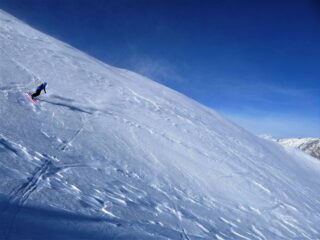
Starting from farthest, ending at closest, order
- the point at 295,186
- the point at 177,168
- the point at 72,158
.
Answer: the point at 295,186
the point at 177,168
the point at 72,158

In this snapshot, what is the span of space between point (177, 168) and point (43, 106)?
5.59 m

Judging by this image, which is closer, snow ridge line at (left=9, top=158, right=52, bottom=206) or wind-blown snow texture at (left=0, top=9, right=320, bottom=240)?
snow ridge line at (left=9, top=158, right=52, bottom=206)

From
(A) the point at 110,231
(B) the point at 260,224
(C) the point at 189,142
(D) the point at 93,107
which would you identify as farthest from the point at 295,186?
(A) the point at 110,231

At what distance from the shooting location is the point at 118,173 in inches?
320

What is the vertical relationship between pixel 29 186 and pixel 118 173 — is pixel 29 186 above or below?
below

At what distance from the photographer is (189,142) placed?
1354 cm

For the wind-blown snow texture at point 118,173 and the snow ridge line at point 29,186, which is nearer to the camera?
the snow ridge line at point 29,186

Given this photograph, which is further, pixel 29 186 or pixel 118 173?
pixel 118 173

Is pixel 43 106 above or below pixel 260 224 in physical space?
above

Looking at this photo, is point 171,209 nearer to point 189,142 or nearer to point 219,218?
point 219,218

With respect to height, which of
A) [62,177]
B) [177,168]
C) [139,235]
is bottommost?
[139,235]

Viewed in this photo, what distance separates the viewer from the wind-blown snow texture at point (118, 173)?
548cm

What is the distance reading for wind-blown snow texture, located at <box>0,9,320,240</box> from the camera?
5480 millimetres

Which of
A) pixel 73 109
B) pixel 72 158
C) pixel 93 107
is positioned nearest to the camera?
pixel 72 158
